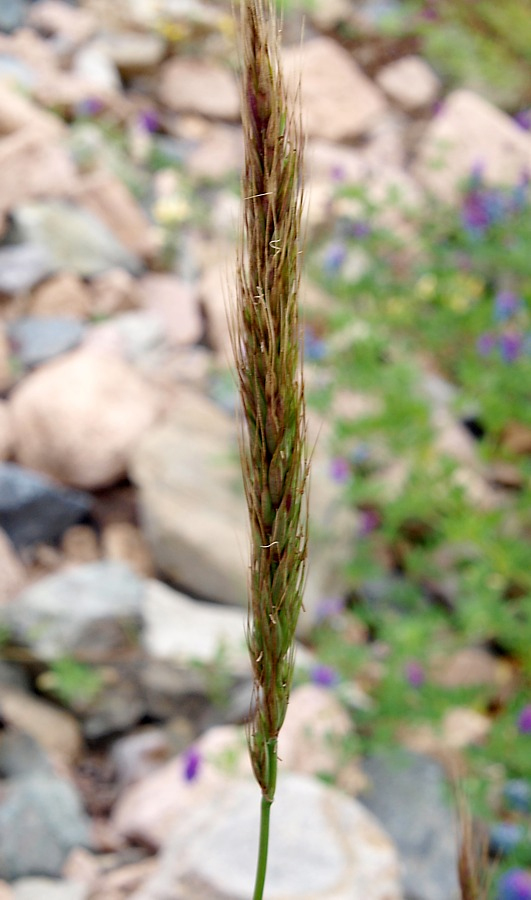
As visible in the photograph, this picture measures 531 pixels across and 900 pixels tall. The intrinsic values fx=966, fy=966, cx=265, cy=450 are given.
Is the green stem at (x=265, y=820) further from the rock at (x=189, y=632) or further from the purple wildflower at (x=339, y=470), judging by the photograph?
the purple wildflower at (x=339, y=470)

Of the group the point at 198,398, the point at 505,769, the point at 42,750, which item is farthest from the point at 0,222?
the point at 505,769

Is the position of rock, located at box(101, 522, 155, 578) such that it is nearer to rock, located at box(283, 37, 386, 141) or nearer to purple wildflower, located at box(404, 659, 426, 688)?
purple wildflower, located at box(404, 659, 426, 688)

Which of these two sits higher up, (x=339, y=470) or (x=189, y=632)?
(x=339, y=470)

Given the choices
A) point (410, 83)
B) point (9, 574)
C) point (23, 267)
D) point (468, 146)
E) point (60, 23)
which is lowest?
point (9, 574)

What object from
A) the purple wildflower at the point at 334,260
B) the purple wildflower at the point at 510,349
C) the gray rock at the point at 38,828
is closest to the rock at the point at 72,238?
the purple wildflower at the point at 334,260

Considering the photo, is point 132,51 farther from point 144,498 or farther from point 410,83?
point 144,498

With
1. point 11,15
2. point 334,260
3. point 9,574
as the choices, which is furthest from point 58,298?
point 11,15

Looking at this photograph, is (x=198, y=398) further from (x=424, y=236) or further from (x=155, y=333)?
(x=424, y=236)
